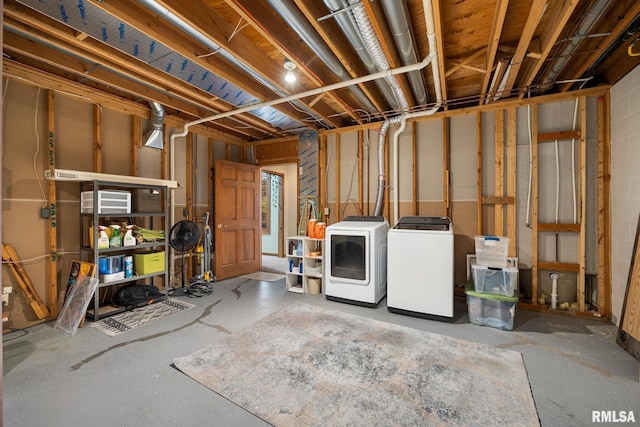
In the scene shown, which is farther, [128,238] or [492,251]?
[128,238]

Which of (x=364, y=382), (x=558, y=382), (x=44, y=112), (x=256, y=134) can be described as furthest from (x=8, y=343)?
(x=558, y=382)

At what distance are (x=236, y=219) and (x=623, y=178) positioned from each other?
5272 millimetres

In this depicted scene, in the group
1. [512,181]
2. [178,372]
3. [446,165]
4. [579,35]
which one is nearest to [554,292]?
[512,181]

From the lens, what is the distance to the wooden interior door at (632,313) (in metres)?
2.69

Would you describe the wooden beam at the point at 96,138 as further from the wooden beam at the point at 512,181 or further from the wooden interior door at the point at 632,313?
the wooden interior door at the point at 632,313

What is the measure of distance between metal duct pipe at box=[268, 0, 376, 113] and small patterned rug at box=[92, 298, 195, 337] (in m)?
3.32

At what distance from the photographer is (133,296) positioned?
376 centimetres

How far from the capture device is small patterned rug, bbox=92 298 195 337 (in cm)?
319

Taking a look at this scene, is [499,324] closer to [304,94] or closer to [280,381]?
[280,381]

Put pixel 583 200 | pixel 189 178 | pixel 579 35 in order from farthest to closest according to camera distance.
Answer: pixel 189 178, pixel 583 200, pixel 579 35

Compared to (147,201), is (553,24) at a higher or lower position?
higher

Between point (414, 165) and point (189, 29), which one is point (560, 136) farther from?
point (189, 29)

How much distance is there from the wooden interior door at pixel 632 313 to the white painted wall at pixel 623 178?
0.65ft
